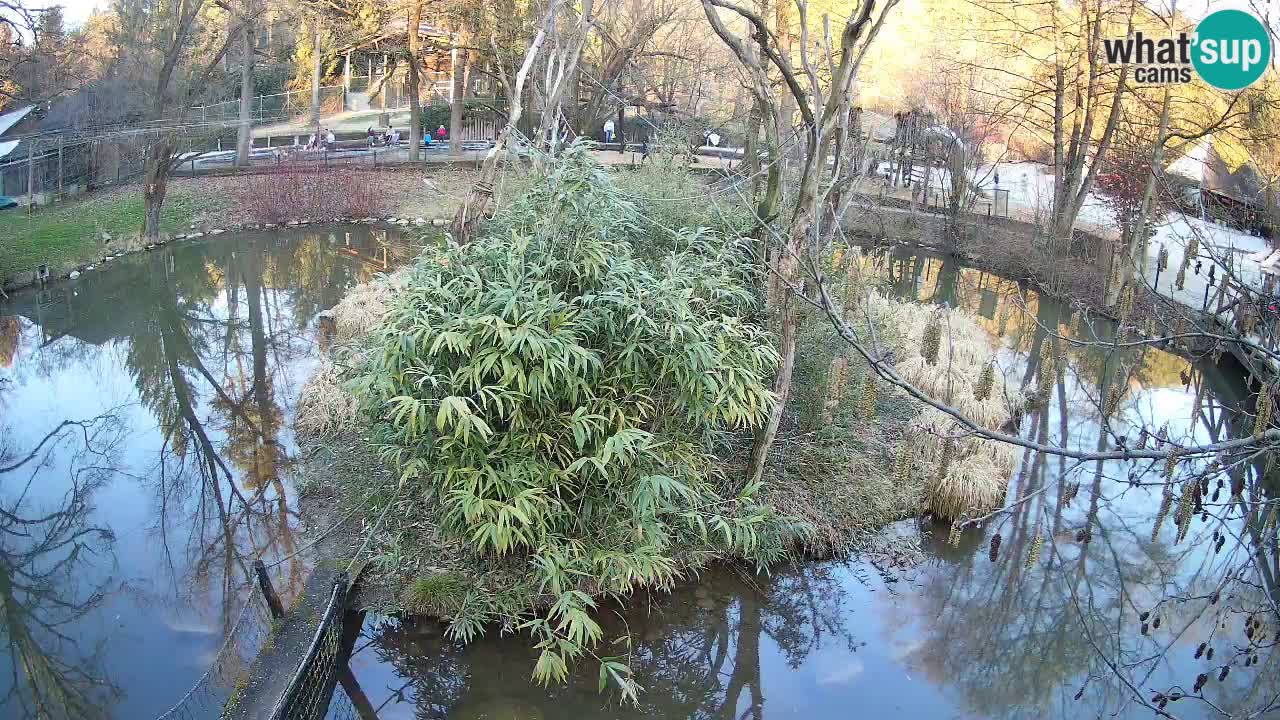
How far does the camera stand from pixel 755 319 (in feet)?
25.3

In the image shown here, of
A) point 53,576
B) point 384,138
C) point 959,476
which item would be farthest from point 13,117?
point 959,476

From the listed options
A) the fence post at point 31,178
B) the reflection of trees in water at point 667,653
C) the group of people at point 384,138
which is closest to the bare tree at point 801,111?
the reflection of trees in water at point 667,653

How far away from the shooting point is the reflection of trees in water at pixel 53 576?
5645 millimetres

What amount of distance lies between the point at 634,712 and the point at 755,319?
3.36 meters

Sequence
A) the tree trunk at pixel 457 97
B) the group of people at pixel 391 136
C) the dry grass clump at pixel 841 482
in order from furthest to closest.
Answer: the group of people at pixel 391 136 < the tree trunk at pixel 457 97 < the dry grass clump at pixel 841 482

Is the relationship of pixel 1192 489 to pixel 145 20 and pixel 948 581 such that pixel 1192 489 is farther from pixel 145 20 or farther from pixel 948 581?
pixel 145 20

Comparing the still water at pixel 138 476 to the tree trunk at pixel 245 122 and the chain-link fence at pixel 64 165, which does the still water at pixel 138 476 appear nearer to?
the chain-link fence at pixel 64 165

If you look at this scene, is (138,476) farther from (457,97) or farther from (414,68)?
(457,97)

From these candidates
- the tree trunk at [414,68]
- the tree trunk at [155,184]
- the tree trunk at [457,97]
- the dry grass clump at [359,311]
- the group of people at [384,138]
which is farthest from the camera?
the group of people at [384,138]

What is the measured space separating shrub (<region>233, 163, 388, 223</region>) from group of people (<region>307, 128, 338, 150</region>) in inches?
108

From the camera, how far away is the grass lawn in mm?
14141

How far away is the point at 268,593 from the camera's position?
18.8 ft

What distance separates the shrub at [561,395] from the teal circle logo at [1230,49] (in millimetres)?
8976

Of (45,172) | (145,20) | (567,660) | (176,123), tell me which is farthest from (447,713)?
(145,20)
